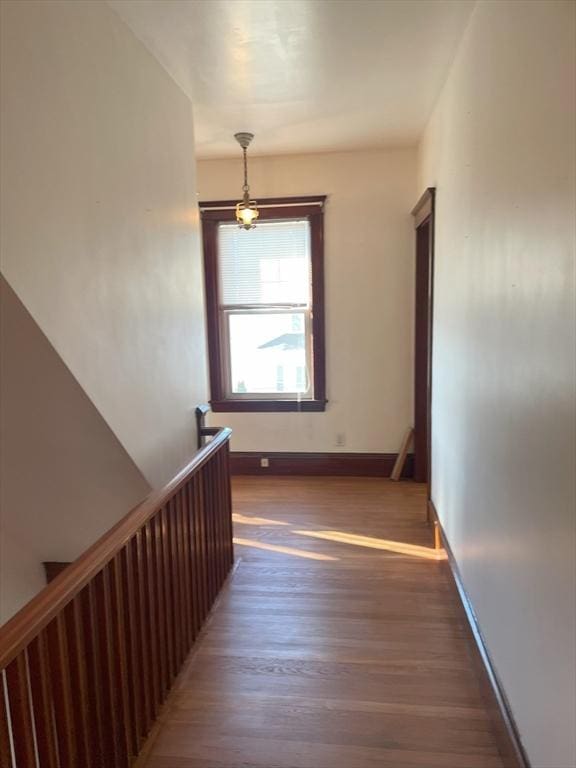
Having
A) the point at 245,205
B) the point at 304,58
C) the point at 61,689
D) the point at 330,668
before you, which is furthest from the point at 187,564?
the point at 245,205

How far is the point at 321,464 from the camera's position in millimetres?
4980

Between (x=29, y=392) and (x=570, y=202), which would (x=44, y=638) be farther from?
(x=570, y=202)

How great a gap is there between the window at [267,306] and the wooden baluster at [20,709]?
12.3 feet

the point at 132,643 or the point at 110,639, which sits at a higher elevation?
the point at 110,639

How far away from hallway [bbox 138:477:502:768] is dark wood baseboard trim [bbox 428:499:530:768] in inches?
2.0

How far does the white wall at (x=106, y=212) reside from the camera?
1.67 meters

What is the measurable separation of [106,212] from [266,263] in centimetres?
274

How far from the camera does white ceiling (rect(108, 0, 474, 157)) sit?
229cm

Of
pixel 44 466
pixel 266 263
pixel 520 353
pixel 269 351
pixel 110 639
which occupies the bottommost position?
pixel 110 639

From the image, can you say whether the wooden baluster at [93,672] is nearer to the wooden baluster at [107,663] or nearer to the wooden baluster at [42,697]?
the wooden baluster at [107,663]

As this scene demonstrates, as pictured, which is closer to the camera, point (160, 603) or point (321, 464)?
point (160, 603)

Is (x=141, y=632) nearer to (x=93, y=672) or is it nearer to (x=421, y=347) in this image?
(x=93, y=672)

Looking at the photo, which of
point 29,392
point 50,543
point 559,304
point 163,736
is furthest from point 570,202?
point 50,543

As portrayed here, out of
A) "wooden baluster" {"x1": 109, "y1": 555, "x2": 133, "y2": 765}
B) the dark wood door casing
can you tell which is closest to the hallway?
"wooden baluster" {"x1": 109, "y1": 555, "x2": 133, "y2": 765}
